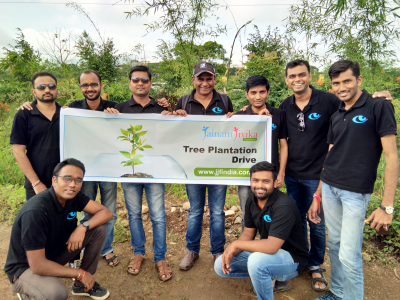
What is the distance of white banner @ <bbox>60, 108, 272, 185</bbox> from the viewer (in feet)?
11.7

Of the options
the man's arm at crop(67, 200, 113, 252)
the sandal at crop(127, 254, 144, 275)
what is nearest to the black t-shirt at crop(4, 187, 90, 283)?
the man's arm at crop(67, 200, 113, 252)

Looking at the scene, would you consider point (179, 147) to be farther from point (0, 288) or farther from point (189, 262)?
point (0, 288)

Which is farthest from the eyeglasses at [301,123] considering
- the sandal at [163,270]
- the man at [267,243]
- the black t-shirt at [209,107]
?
the sandal at [163,270]

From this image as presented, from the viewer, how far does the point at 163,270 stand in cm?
348

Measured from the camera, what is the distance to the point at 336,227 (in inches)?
110

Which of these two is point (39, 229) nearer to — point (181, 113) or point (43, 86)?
point (43, 86)

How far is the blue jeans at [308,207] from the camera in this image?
3223mm

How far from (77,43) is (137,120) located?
6.63 metres

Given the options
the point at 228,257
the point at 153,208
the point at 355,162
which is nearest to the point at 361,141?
the point at 355,162

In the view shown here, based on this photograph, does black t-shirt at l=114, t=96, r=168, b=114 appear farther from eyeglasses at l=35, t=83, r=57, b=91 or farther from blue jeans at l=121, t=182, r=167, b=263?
blue jeans at l=121, t=182, r=167, b=263

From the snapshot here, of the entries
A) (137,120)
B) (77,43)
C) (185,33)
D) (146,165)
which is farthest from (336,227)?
(77,43)

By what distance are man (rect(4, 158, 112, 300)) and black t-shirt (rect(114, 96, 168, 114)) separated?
106 centimetres

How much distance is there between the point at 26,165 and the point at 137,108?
1461 millimetres

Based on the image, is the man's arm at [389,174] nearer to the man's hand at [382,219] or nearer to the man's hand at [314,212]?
the man's hand at [382,219]
